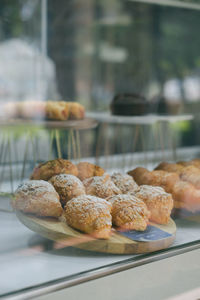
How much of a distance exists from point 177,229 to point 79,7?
0.59m

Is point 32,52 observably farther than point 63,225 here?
Yes

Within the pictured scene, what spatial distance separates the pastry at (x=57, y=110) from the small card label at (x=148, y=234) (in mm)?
282

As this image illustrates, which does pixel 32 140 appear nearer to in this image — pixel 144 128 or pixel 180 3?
pixel 144 128

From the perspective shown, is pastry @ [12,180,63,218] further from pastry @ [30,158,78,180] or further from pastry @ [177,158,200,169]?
pastry @ [177,158,200,169]

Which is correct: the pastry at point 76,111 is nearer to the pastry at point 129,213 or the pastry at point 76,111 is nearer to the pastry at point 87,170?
the pastry at point 87,170

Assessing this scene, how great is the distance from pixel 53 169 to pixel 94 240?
20 centimetres

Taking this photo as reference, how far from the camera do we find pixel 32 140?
82 centimetres

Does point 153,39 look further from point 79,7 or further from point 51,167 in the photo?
point 51,167

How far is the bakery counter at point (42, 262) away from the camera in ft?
1.97

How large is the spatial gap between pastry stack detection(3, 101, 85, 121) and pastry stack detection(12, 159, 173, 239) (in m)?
0.10

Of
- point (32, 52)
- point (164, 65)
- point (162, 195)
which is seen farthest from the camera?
point (164, 65)

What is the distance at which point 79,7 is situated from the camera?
976 millimetres

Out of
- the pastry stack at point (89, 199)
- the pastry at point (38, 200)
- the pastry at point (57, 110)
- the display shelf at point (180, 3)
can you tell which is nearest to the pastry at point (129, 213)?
the pastry stack at point (89, 199)

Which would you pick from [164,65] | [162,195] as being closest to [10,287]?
[162,195]
